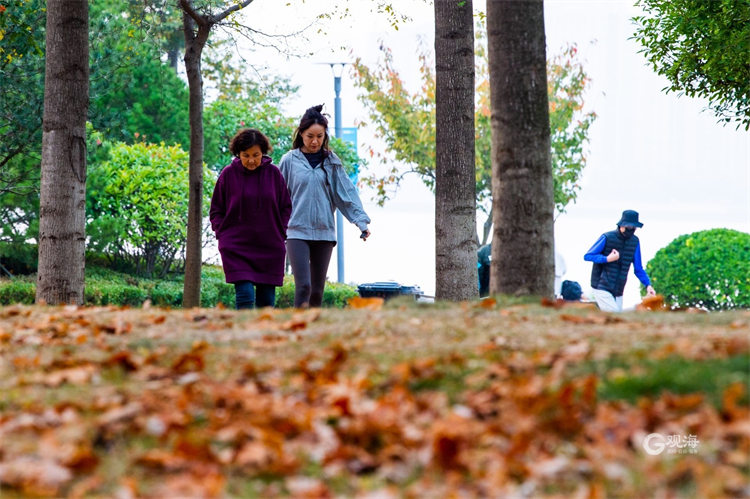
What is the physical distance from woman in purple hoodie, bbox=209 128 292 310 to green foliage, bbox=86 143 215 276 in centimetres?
1105

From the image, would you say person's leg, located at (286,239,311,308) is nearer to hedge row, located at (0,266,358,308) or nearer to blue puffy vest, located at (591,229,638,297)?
blue puffy vest, located at (591,229,638,297)

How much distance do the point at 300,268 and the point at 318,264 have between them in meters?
0.29

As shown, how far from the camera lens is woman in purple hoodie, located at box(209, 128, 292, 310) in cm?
870

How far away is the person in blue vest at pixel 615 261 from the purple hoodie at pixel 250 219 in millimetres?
4636

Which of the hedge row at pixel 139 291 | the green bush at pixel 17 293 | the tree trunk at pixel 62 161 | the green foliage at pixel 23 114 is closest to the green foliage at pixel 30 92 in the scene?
the green foliage at pixel 23 114

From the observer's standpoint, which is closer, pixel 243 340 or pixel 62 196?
pixel 243 340

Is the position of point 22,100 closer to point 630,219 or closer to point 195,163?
point 195,163

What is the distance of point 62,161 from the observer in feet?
30.9

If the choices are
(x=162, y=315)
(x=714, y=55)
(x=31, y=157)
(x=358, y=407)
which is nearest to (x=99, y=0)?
(x=31, y=157)

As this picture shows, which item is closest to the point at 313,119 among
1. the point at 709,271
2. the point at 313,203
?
the point at 313,203

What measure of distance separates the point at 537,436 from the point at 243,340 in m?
2.07

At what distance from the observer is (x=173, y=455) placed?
11.9 feet

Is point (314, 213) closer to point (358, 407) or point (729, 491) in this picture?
point (358, 407)

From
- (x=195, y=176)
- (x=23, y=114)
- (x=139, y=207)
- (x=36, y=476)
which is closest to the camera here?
(x=36, y=476)
